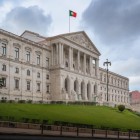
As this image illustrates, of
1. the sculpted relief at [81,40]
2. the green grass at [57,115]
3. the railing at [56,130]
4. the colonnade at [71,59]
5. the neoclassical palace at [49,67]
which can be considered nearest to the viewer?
the railing at [56,130]

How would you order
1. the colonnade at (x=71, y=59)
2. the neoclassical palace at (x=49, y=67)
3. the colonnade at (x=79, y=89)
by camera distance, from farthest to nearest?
the colonnade at (x=79, y=89)
the colonnade at (x=71, y=59)
the neoclassical palace at (x=49, y=67)

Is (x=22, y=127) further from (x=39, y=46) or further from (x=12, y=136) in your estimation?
(x=39, y=46)

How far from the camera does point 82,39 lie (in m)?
106

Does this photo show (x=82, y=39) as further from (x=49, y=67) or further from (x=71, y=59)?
(x=49, y=67)

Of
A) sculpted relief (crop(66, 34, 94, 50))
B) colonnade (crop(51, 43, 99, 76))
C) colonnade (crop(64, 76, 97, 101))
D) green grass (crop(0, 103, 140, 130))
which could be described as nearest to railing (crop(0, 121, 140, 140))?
green grass (crop(0, 103, 140, 130))

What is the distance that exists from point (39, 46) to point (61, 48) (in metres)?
6.57

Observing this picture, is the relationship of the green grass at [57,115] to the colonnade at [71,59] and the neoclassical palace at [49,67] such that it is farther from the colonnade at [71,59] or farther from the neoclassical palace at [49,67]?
the colonnade at [71,59]

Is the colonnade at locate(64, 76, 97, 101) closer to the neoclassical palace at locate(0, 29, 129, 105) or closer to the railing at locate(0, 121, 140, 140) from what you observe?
the neoclassical palace at locate(0, 29, 129, 105)

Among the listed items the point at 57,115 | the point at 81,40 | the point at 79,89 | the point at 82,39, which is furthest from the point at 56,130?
the point at 82,39

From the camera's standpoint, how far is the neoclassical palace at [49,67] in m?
80.3

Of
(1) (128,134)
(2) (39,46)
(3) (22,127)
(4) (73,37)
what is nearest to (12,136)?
(3) (22,127)

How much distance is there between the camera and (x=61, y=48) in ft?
308

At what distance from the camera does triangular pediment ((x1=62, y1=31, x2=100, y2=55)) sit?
99062 millimetres

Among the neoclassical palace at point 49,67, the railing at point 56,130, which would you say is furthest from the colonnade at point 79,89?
the railing at point 56,130
